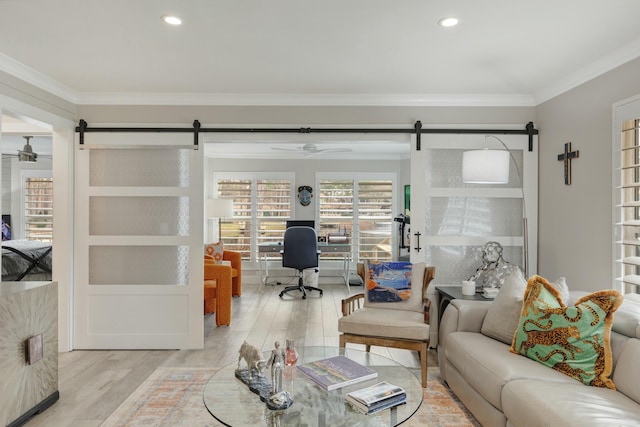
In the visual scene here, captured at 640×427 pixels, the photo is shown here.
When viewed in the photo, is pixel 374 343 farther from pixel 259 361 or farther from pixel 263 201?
pixel 263 201

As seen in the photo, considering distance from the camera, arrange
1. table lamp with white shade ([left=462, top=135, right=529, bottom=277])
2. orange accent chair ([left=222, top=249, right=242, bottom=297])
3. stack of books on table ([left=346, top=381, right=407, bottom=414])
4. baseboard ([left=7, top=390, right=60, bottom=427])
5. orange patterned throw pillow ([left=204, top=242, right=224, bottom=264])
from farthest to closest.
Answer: orange accent chair ([left=222, top=249, right=242, bottom=297])
orange patterned throw pillow ([left=204, top=242, right=224, bottom=264])
table lamp with white shade ([left=462, top=135, right=529, bottom=277])
baseboard ([left=7, top=390, right=60, bottom=427])
stack of books on table ([left=346, top=381, right=407, bottom=414])

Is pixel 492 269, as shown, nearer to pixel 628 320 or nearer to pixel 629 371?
pixel 628 320

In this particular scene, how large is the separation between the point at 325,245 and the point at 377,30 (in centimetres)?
483

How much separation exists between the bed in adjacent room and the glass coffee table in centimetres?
426

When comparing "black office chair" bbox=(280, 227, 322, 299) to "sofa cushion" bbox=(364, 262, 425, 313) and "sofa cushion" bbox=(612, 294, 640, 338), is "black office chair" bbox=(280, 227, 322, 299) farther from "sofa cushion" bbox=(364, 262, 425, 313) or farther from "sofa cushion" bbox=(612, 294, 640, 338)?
"sofa cushion" bbox=(612, 294, 640, 338)

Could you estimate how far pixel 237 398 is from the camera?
1.99m

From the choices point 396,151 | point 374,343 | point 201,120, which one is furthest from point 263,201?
point 374,343

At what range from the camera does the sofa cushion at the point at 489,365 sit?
2174mm

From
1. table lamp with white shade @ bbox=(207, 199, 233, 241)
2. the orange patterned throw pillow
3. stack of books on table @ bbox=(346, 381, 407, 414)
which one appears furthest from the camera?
table lamp with white shade @ bbox=(207, 199, 233, 241)

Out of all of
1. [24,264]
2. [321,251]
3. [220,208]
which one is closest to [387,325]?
[321,251]

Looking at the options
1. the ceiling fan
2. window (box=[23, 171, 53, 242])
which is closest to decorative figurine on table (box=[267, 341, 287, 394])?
the ceiling fan

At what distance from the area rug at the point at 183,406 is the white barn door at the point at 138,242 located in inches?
31.2

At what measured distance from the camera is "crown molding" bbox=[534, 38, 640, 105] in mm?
2722

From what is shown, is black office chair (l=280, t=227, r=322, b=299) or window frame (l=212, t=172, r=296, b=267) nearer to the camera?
black office chair (l=280, t=227, r=322, b=299)
